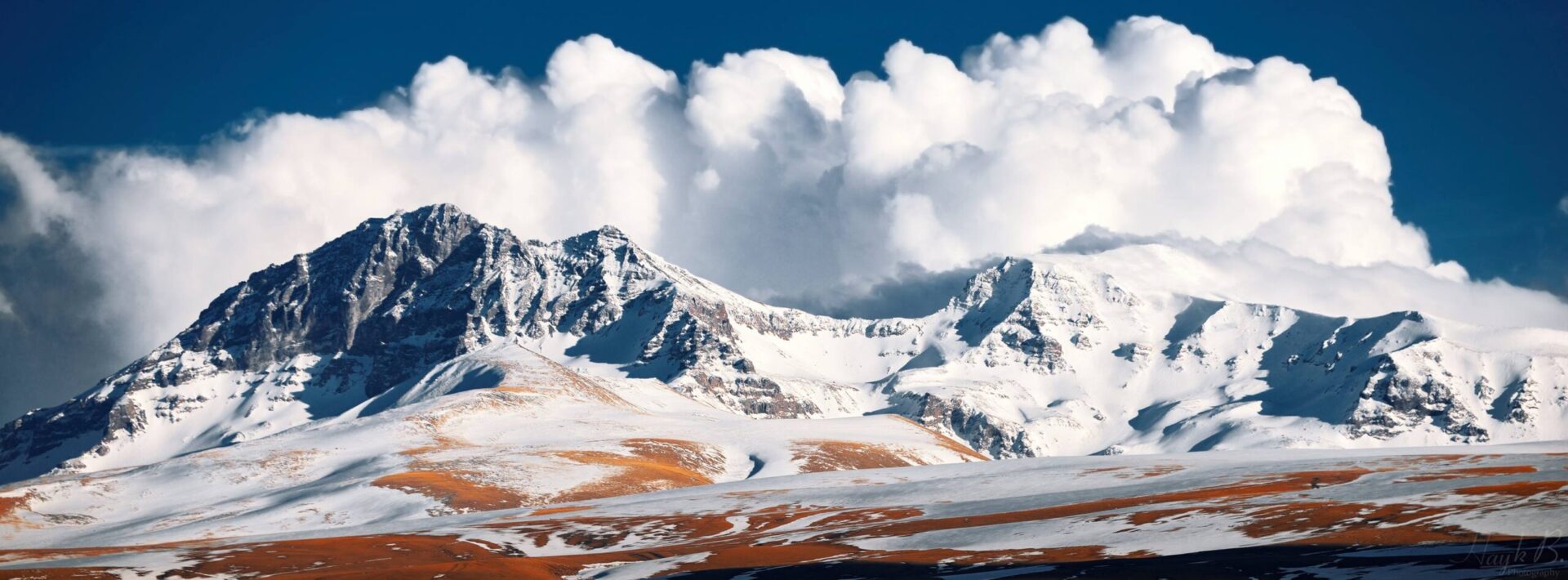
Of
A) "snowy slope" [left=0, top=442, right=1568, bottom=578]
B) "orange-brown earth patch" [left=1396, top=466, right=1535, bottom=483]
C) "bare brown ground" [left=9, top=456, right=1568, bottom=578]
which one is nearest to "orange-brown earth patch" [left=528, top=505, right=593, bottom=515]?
"snowy slope" [left=0, top=442, right=1568, bottom=578]

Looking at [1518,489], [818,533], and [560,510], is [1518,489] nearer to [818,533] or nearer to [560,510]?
[818,533]

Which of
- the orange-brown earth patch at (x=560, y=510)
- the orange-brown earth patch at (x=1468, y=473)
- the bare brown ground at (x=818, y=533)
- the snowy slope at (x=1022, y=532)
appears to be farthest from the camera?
the orange-brown earth patch at (x=560, y=510)

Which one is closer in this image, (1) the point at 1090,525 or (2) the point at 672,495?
(1) the point at 1090,525

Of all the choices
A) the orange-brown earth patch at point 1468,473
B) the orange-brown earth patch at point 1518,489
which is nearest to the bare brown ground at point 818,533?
the orange-brown earth patch at point 1518,489

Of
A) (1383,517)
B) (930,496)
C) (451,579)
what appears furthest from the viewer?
(930,496)

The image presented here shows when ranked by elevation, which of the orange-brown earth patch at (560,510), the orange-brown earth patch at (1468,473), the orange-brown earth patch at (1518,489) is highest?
the orange-brown earth patch at (560,510)

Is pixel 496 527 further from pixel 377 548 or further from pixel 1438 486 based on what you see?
pixel 1438 486

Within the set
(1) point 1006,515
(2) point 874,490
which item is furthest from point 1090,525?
(2) point 874,490

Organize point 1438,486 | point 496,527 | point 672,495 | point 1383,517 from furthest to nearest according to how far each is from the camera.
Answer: point 672,495, point 496,527, point 1438,486, point 1383,517

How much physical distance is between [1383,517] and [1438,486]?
18.5 m

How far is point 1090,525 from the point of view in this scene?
350 feet

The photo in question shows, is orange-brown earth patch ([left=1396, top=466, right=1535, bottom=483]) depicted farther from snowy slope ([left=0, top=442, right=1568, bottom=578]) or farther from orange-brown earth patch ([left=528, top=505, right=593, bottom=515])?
orange-brown earth patch ([left=528, top=505, right=593, bottom=515])

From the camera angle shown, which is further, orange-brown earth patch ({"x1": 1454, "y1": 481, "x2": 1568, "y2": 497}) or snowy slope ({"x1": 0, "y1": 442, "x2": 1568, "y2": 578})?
orange-brown earth patch ({"x1": 1454, "y1": 481, "x2": 1568, "y2": 497})

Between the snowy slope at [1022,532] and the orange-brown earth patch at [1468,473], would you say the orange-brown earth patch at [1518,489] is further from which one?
the orange-brown earth patch at [1468,473]
